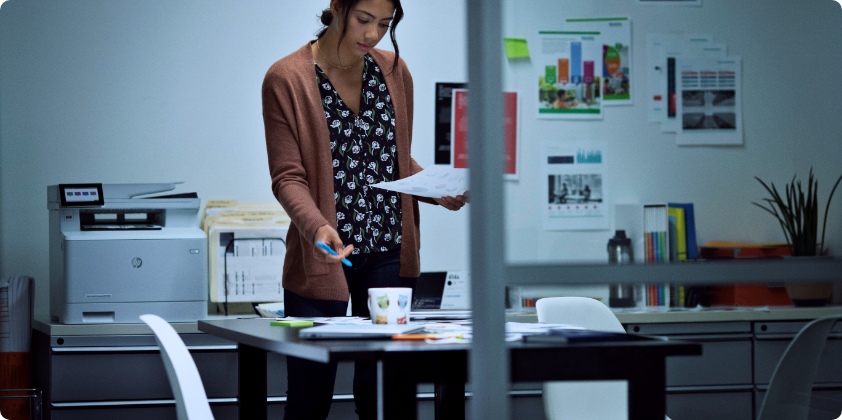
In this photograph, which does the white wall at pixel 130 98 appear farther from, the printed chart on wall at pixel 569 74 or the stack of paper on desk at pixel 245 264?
the printed chart on wall at pixel 569 74

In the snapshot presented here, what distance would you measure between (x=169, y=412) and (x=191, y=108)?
4.02ft

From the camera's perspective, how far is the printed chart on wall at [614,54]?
3.21ft

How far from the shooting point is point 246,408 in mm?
1516

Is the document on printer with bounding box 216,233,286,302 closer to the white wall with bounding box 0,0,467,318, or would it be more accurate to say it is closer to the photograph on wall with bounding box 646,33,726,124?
the white wall with bounding box 0,0,467,318

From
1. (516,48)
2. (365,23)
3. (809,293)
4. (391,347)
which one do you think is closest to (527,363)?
(391,347)

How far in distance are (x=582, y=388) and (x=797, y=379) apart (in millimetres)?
482

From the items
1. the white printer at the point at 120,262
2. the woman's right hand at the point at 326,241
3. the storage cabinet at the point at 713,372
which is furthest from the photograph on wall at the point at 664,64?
the white printer at the point at 120,262

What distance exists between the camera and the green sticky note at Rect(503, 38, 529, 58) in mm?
923

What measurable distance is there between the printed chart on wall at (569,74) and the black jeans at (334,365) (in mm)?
799

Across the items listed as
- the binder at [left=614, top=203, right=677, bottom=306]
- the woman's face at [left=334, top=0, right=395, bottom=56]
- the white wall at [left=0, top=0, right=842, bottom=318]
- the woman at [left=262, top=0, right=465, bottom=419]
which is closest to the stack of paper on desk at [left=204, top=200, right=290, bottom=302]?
the white wall at [left=0, top=0, right=842, bottom=318]

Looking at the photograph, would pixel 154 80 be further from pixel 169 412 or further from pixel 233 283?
pixel 169 412

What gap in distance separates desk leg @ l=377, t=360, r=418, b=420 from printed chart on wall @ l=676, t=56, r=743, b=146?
1.62 feet

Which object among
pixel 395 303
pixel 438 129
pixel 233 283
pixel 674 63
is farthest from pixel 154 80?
pixel 674 63

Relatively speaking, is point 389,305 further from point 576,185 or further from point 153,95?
point 153,95
